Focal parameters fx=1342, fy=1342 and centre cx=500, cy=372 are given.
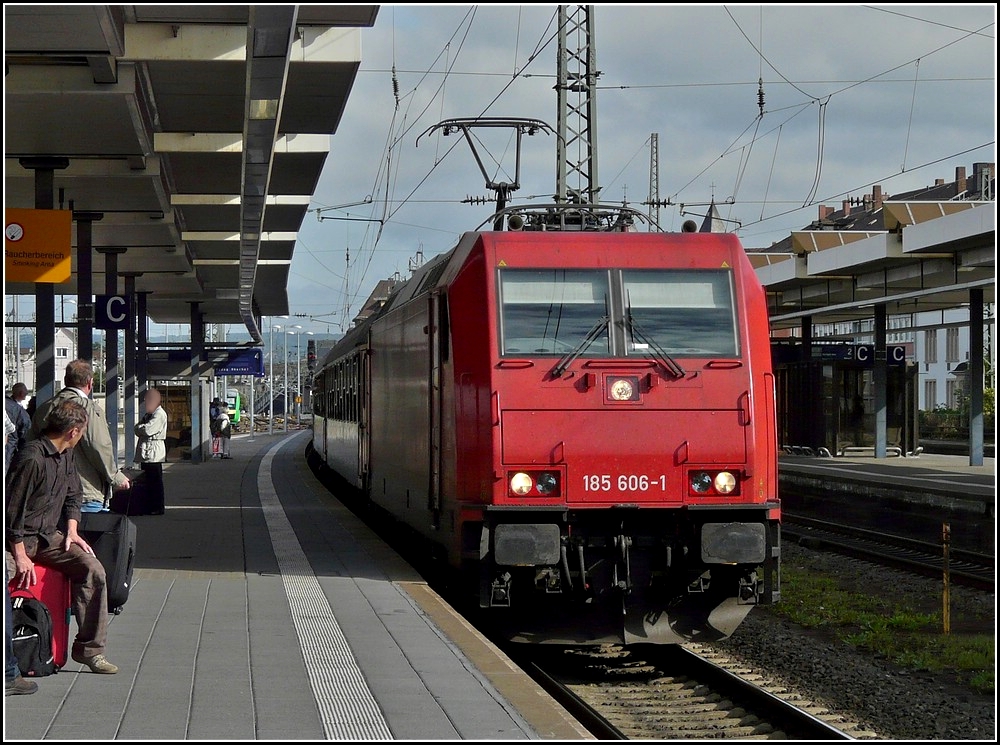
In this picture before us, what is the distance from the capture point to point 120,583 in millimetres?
7727

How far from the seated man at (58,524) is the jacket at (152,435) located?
9.74 m

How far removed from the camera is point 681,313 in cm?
1020

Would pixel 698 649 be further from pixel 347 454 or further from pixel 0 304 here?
pixel 347 454

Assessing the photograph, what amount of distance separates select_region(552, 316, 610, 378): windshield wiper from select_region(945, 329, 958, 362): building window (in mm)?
69616

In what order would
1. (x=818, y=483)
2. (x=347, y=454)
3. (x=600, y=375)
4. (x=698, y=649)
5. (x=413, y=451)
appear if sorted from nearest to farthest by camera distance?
(x=600, y=375), (x=698, y=649), (x=413, y=451), (x=347, y=454), (x=818, y=483)

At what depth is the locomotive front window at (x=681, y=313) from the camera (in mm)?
10070

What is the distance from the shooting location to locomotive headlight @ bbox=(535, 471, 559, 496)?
9578mm

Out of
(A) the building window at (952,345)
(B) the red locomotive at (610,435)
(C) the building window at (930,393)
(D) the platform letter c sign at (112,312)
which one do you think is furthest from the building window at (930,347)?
(B) the red locomotive at (610,435)

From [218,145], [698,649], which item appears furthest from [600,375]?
[218,145]

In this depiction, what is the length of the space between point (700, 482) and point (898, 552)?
8.89 meters

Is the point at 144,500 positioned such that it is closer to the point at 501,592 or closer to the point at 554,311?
the point at 554,311

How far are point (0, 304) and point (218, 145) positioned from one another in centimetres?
1060

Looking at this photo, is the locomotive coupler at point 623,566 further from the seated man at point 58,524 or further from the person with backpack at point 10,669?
the person with backpack at point 10,669

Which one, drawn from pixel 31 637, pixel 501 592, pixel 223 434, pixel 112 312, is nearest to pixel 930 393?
pixel 223 434
